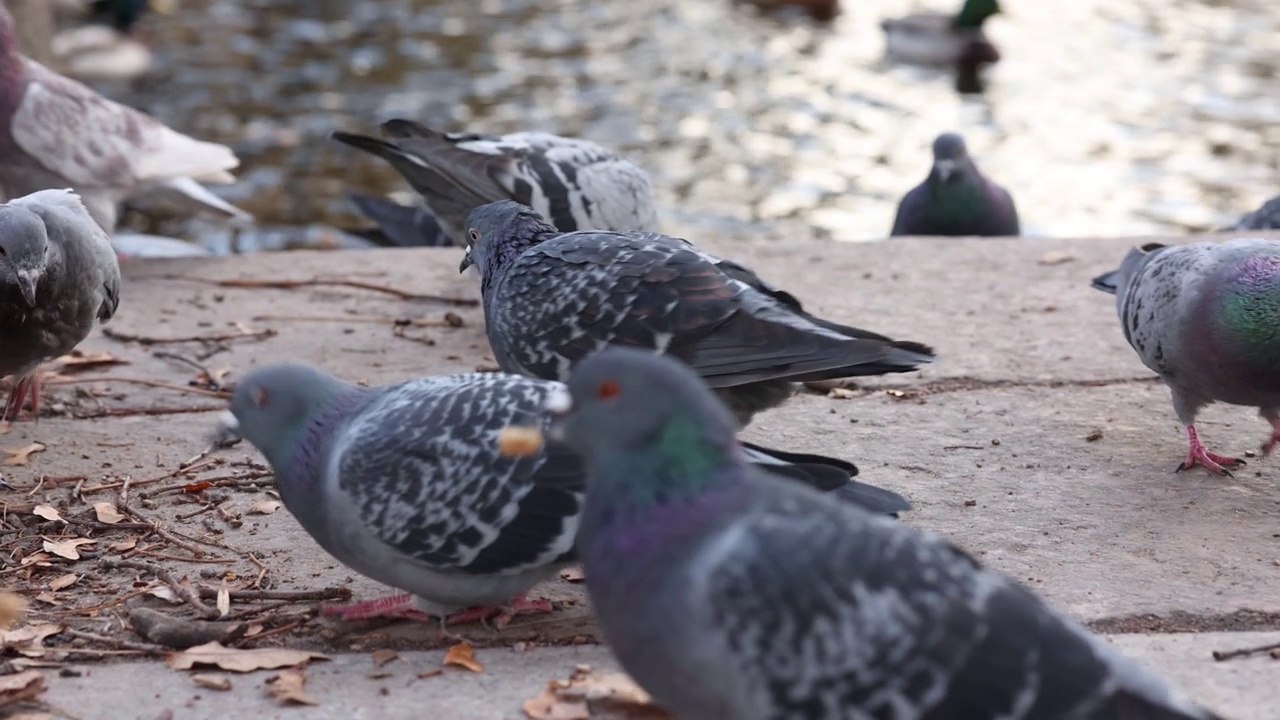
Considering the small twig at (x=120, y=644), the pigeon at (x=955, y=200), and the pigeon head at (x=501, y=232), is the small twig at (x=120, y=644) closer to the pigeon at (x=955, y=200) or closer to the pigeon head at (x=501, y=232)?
the pigeon head at (x=501, y=232)

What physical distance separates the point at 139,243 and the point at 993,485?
4.56 m

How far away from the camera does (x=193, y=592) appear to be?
338 centimetres

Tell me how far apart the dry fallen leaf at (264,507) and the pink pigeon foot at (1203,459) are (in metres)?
2.54

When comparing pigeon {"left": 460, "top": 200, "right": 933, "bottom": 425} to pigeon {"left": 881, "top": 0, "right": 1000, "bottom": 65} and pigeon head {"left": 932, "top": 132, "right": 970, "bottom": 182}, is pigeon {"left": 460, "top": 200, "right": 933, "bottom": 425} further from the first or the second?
pigeon {"left": 881, "top": 0, "right": 1000, "bottom": 65}

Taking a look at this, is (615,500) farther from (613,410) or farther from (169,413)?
(169,413)

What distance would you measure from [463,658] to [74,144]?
13.4 ft

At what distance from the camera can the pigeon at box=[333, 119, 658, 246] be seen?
5504 millimetres

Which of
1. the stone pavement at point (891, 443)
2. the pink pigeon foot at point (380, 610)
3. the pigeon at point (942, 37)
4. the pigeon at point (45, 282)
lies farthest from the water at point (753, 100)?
the pink pigeon foot at point (380, 610)

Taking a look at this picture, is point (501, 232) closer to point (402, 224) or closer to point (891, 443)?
point (891, 443)

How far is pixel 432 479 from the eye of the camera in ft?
9.96

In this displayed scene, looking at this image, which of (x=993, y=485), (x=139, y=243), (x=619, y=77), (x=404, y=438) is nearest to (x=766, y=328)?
(x=993, y=485)

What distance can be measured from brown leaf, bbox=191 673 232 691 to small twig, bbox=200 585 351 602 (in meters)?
0.36

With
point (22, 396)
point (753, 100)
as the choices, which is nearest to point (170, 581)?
point (22, 396)

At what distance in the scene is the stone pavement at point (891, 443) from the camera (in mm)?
3051
